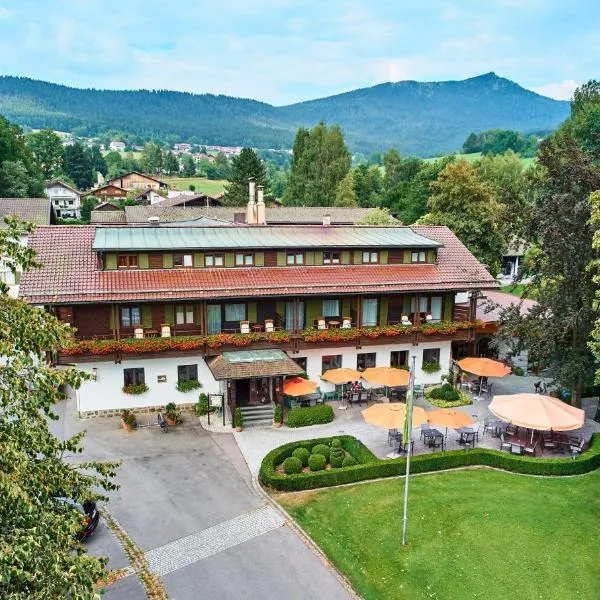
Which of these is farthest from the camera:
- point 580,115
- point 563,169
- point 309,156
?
point 309,156

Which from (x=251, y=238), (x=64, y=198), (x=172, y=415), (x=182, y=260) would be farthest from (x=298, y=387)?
(x=64, y=198)

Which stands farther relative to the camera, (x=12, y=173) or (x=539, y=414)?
(x=12, y=173)

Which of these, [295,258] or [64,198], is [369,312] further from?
[64,198]

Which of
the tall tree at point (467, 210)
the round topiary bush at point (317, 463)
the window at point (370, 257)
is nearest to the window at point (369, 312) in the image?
the window at point (370, 257)

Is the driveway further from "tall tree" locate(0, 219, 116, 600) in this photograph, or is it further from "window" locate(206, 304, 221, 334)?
"tall tree" locate(0, 219, 116, 600)

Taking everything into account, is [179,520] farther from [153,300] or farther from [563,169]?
[563,169]

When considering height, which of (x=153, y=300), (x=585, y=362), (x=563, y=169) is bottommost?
(x=585, y=362)

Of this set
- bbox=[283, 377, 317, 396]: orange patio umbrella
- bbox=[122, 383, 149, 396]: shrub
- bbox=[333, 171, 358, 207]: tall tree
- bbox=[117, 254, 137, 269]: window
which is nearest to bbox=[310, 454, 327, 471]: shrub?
bbox=[283, 377, 317, 396]: orange patio umbrella

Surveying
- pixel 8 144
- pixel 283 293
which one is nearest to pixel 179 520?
pixel 283 293
